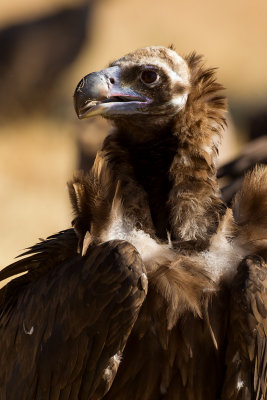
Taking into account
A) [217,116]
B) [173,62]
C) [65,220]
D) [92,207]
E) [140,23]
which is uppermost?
[140,23]

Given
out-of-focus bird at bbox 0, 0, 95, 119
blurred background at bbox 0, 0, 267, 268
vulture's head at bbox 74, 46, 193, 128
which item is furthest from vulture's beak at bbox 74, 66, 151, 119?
out-of-focus bird at bbox 0, 0, 95, 119

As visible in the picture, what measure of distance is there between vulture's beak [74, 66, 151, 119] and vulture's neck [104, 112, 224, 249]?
0.18m

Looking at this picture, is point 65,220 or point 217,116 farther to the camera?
point 65,220

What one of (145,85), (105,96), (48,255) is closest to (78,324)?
(48,255)

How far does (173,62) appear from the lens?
13.3 feet

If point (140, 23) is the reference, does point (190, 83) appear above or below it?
below

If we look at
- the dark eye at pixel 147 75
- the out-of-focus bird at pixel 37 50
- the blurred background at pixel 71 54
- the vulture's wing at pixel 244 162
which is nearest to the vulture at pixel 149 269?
the dark eye at pixel 147 75

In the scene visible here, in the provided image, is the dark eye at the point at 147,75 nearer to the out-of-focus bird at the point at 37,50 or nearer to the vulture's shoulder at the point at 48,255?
the vulture's shoulder at the point at 48,255

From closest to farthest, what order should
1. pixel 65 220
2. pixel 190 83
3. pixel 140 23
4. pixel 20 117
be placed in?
pixel 190 83 → pixel 65 220 → pixel 20 117 → pixel 140 23

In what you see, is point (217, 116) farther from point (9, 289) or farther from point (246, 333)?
point (9, 289)

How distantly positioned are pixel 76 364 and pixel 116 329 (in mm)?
263

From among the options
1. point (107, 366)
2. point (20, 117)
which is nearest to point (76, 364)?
point (107, 366)

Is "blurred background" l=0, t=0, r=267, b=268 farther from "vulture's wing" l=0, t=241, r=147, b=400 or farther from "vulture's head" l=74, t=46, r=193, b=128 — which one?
"vulture's wing" l=0, t=241, r=147, b=400

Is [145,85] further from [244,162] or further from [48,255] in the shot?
[244,162]
